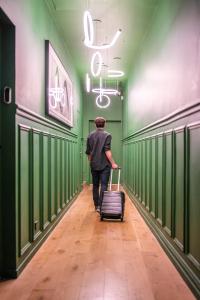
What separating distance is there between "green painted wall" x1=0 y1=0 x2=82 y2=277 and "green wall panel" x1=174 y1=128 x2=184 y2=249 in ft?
4.45

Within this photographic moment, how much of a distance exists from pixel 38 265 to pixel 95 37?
162 inches

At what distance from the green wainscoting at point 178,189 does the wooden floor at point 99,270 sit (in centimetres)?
15

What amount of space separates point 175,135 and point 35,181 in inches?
57.0

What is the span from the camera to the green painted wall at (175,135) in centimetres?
266

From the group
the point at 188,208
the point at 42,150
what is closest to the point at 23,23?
the point at 42,150

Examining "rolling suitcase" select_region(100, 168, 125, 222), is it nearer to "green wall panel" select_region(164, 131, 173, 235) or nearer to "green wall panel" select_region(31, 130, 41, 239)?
"green wall panel" select_region(164, 131, 173, 235)

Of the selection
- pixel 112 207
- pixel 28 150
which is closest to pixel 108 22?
pixel 112 207

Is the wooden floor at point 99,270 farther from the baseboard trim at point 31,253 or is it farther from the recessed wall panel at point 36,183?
the recessed wall panel at point 36,183

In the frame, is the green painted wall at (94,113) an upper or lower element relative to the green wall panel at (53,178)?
upper

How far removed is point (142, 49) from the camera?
6223mm

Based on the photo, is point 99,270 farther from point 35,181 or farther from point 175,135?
point 175,135

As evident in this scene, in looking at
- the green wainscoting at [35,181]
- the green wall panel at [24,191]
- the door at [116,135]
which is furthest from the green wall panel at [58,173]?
the door at [116,135]

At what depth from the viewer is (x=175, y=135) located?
10.9ft

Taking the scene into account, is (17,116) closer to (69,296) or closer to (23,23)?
(23,23)
